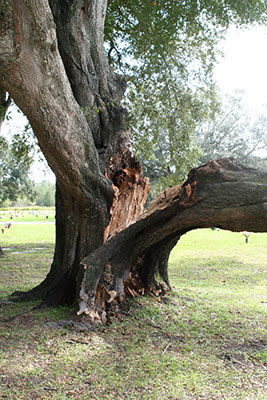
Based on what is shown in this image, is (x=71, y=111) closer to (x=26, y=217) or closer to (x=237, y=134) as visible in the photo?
(x=237, y=134)

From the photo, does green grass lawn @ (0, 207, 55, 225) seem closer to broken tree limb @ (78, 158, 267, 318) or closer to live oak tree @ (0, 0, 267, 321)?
live oak tree @ (0, 0, 267, 321)

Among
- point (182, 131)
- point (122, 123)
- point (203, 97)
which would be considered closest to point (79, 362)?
point (122, 123)

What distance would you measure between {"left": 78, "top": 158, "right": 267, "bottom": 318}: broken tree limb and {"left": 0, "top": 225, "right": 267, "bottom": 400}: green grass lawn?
2.05ft

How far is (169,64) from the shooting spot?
379 inches

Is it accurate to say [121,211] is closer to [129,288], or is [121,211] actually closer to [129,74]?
[129,288]

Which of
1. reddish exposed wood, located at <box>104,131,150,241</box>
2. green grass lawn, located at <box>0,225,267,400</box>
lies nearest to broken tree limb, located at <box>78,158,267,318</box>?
reddish exposed wood, located at <box>104,131,150,241</box>

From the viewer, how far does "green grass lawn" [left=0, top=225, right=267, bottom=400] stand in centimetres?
317

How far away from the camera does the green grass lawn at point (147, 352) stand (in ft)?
10.4

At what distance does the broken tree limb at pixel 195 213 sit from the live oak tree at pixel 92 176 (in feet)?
0.04

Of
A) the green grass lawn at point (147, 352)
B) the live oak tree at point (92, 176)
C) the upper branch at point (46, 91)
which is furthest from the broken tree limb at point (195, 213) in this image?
the upper branch at point (46, 91)

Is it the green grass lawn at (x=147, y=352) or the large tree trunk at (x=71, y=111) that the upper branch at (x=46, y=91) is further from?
the green grass lawn at (x=147, y=352)

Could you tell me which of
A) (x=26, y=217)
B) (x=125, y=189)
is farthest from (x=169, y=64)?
(x=26, y=217)

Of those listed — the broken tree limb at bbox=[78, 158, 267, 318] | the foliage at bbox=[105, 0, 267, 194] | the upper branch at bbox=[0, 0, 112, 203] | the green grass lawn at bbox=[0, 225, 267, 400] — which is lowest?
the green grass lawn at bbox=[0, 225, 267, 400]

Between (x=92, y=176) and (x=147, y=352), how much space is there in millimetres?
2266
